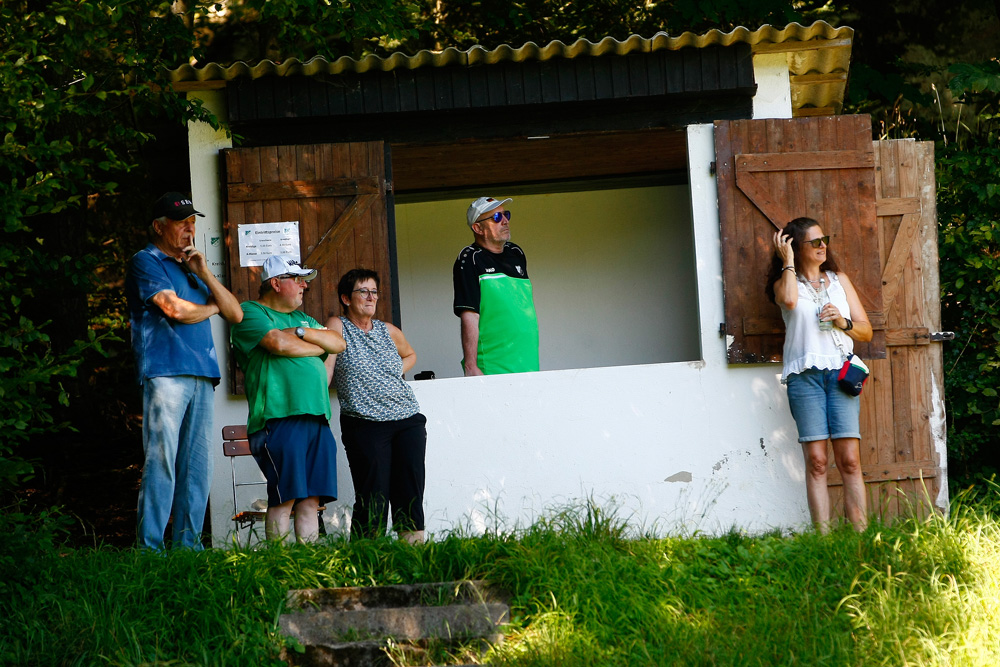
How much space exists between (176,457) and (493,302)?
1.96m

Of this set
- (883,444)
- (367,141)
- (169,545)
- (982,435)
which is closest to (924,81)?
(982,435)

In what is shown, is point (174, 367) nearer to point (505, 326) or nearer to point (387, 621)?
point (387, 621)

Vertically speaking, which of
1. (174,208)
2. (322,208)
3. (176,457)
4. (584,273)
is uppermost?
(322,208)

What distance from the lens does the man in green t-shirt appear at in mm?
4988

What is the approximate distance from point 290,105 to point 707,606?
3.74 metres

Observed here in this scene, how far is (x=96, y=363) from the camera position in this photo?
10445mm

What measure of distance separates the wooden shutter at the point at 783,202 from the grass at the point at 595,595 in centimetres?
158

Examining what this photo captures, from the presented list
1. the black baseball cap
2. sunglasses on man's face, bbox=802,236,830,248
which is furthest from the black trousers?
sunglasses on man's face, bbox=802,236,830,248

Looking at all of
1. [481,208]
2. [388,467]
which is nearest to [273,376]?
[388,467]

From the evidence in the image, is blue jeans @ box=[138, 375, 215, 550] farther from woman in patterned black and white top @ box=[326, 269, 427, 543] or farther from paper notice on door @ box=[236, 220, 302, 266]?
paper notice on door @ box=[236, 220, 302, 266]

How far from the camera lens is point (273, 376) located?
507cm

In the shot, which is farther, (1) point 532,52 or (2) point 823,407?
(1) point 532,52

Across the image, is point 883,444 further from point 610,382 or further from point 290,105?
point 290,105

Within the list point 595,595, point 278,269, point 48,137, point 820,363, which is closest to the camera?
point 595,595
